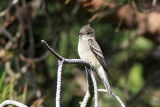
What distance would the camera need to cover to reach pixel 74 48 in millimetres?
4336

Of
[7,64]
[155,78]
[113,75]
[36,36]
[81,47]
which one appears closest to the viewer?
[81,47]

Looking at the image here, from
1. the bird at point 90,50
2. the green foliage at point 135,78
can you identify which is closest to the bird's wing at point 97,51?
the bird at point 90,50

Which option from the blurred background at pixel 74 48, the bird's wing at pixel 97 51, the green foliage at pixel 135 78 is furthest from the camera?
the green foliage at pixel 135 78

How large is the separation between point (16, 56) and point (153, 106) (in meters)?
2.16

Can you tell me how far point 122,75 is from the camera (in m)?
4.73

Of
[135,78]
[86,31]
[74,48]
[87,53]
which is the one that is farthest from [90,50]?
[135,78]

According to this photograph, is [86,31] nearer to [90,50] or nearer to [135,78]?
[90,50]

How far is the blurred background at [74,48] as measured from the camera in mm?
3842

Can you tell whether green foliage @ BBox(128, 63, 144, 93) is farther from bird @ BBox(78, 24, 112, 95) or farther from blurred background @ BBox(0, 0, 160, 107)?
bird @ BBox(78, 24, 112, 95)

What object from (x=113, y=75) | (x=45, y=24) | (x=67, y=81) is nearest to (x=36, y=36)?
(x=45, y=24)

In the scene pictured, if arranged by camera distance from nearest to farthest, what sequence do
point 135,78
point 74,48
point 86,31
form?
point 86,31
point 74,48
point 135,78

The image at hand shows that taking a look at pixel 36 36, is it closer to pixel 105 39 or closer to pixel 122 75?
pixel 105 39

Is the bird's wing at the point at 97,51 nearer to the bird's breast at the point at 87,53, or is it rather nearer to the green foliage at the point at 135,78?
the bird's breast at the point at 87,53

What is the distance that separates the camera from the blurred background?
12.6 feet
